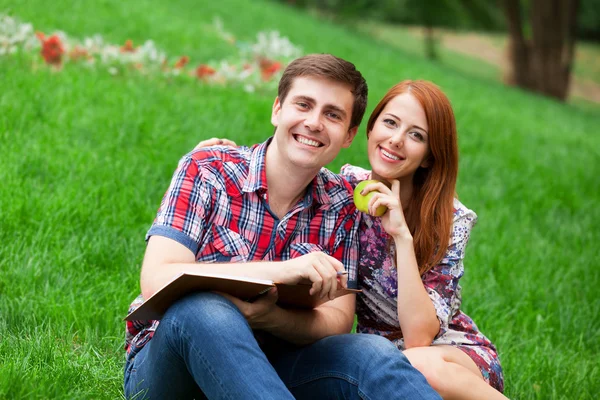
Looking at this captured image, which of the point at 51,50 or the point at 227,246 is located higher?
the point at 51,50

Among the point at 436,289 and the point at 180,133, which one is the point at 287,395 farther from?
the point at 180,133

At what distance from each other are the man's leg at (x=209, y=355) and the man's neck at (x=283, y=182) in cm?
54

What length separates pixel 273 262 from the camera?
2.52m

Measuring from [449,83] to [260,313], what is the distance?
441 inches

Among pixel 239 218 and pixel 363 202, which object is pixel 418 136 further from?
pixel 239 218

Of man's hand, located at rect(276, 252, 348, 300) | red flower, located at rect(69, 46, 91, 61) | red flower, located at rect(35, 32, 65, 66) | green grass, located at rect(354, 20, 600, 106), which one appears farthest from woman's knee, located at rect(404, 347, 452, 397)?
green grass, located at rect(354, 20, 600, 106)

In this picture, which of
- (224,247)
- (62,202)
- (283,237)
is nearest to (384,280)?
(283,237)

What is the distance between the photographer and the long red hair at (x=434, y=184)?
2.98 m

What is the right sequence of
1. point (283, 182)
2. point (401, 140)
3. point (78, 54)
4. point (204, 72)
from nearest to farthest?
point (283, 182) → point (401, 140) → point (78, 54) → point (204, 72)

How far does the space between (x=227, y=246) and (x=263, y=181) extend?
27cm

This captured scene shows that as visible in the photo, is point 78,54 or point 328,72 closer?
point 328,72

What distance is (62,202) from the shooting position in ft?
14.0

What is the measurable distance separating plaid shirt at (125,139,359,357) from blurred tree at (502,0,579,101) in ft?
50.8

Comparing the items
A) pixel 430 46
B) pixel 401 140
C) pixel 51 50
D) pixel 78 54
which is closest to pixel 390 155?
pixel 401 140
